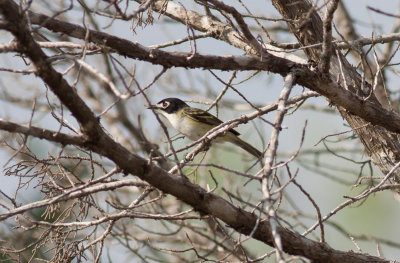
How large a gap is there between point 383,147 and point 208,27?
2.13 meters

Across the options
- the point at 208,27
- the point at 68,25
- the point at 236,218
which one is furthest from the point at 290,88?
the point at 208,27

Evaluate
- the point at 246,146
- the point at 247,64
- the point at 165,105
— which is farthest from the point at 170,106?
the point at 247,64

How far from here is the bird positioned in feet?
28.6

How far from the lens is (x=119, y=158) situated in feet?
11.2

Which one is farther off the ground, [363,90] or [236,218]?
[363,90]

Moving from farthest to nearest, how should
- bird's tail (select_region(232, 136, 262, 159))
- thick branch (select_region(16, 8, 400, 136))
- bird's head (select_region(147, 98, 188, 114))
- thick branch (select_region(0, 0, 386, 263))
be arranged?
bird's head (select_region(147, 98, 188, 114)), bird's tail (select_region(232, 136, 262, 159)), thick branch (select_region(16, 8, 400, 136)), thick branch (select_region(0, 0, 386, 263))

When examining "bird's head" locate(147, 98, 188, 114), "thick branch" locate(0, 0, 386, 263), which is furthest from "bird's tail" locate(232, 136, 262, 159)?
"thick branch" locate(0, 0, 386, 263)

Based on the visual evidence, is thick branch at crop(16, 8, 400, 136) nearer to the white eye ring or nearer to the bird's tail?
the bird's tail

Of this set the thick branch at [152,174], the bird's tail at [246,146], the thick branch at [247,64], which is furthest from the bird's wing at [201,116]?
the thick branch at [152,174]

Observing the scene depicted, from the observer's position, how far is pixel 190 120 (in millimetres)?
9219

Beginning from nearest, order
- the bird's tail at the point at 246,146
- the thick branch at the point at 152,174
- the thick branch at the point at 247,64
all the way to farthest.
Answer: the thick branch at the point at 152,174, the thick branch at the point at 247,64, the bird's tail at the point at 246,146

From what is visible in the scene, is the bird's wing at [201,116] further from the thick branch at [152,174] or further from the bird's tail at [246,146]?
the thick branch at [152,174]

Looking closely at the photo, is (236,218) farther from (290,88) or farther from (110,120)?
(110,120)

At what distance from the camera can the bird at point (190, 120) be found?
8.72m
